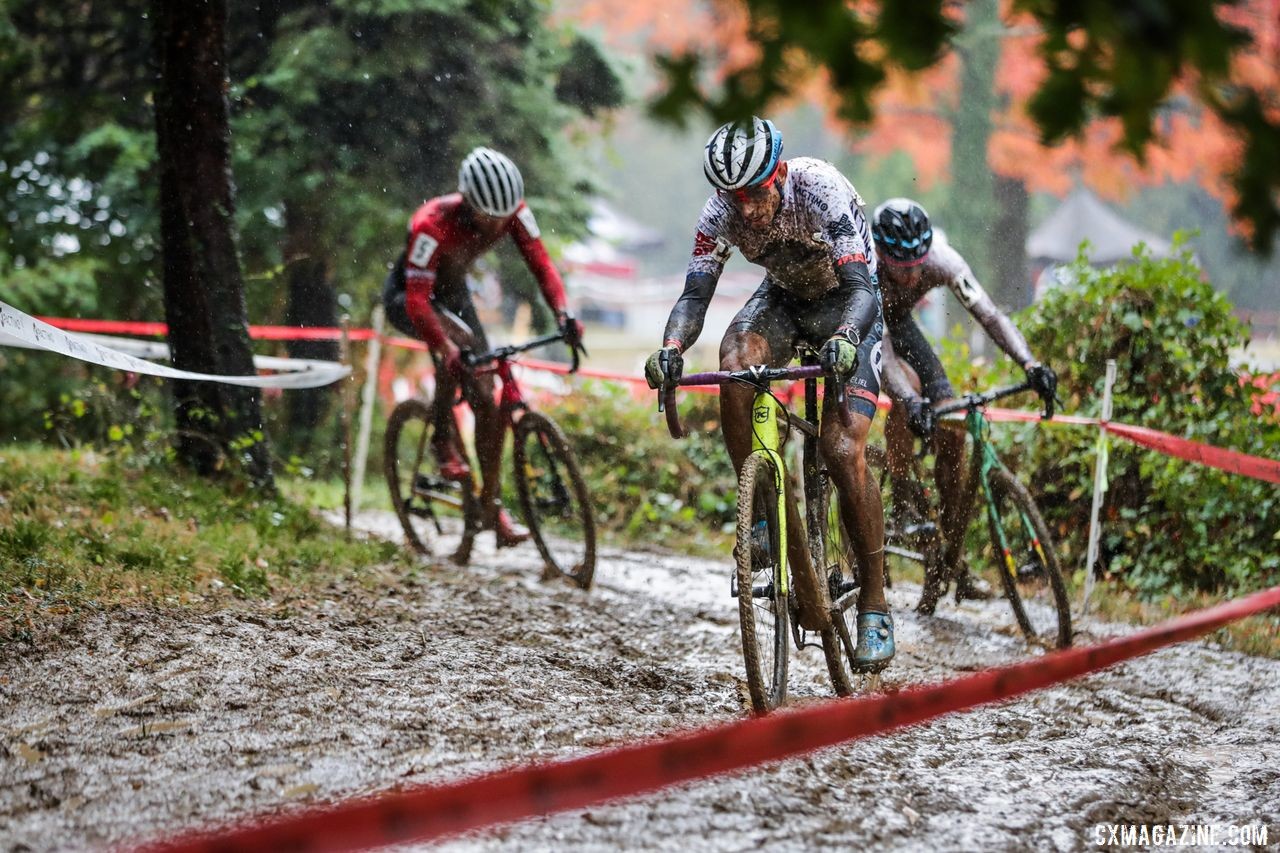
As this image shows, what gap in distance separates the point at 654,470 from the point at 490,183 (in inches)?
146

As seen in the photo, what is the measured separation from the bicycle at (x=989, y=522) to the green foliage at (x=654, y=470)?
3023 millimetres

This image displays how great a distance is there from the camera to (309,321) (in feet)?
40.5

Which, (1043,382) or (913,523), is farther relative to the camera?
(913,523)

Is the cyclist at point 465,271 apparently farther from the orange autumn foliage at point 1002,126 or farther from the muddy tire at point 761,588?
the orange autumn foliage at point 1002,126

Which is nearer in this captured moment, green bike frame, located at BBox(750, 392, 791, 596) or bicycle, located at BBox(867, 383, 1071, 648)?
green bike frame, located at BBox(750, 392, 791, 596)

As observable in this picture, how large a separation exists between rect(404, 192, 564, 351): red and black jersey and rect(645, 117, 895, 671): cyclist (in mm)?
2449

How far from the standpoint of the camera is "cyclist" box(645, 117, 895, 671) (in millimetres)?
4531

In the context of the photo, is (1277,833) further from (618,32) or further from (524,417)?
(618,32)

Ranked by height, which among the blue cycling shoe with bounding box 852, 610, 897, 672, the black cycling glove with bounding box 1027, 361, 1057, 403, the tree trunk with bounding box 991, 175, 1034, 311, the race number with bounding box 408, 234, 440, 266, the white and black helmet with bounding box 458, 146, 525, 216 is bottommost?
the blue cycling shoe with bounding box 852, 610, 897, 672

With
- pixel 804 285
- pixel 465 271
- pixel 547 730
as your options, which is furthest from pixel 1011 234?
pixel 547 730

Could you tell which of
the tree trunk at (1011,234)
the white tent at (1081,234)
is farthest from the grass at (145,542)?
the white tent at (1081,234)

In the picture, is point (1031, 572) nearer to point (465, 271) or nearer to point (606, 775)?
point (465, 271)

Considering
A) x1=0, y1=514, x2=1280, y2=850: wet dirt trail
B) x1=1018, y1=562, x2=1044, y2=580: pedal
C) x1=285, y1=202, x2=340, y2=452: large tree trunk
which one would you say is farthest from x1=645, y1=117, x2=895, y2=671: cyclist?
x1=285, y1=202, x2=340, y2=452: large tree trunk

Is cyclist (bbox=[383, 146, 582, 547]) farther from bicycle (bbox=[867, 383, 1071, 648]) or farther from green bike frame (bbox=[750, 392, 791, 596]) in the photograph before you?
green bike frame (bbox=[750, 392, 791, 596])
